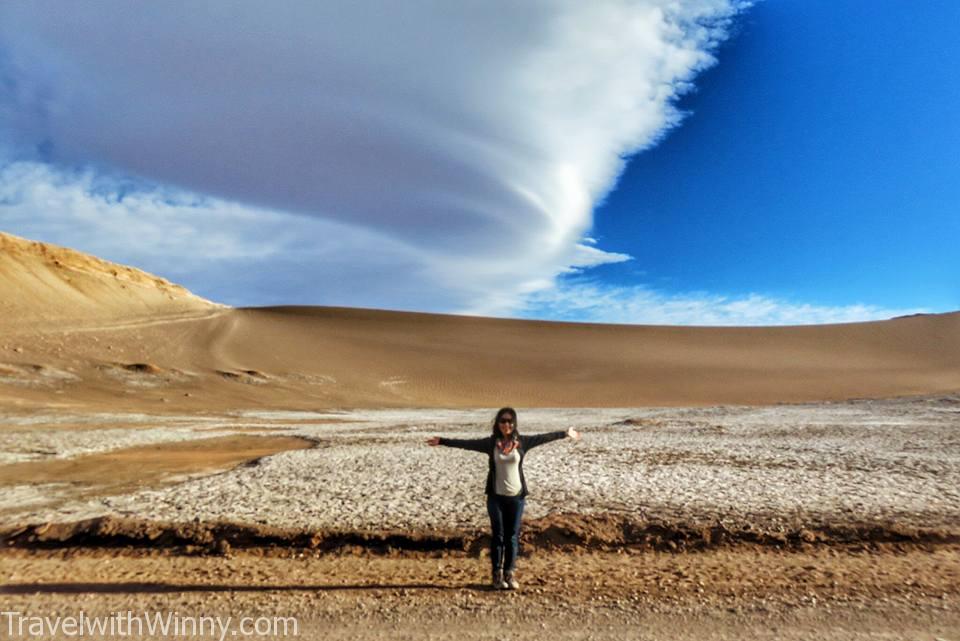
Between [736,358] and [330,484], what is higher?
[736,358]

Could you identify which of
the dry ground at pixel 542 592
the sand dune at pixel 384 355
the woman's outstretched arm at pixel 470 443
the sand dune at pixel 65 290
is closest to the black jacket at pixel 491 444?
the woman's outstretched arm at pixel 470 443

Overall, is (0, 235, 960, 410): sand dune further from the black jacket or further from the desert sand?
the black jacket

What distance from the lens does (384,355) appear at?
5466 cm

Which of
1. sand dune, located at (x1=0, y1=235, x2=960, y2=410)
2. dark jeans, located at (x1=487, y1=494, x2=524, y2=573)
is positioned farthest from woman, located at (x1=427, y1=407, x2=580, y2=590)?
sand dune, located at (x1=0, y1=235, x2=960, y2=410)

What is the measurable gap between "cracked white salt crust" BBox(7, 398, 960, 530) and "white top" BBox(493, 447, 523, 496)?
231 centimetres

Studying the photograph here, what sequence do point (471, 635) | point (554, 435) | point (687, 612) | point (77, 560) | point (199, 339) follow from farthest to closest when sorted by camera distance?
1. point (199, 339)
2. point (77, 560)
3. point (554, 435)
4. point (687, 612)
5. point (471, 635)

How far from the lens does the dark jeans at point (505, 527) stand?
604 cm

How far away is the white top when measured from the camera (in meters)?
6.03

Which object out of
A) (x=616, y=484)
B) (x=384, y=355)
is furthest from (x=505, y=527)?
(x=384, y=355)

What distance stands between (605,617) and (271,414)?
25287 millimetres

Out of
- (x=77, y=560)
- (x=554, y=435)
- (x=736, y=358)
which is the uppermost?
(x=736, y=358)

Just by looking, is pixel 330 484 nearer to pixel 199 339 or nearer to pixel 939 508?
pixel 939 508

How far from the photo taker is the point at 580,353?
58625mm

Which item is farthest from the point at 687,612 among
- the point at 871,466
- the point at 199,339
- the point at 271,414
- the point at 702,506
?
the point at 199,339
